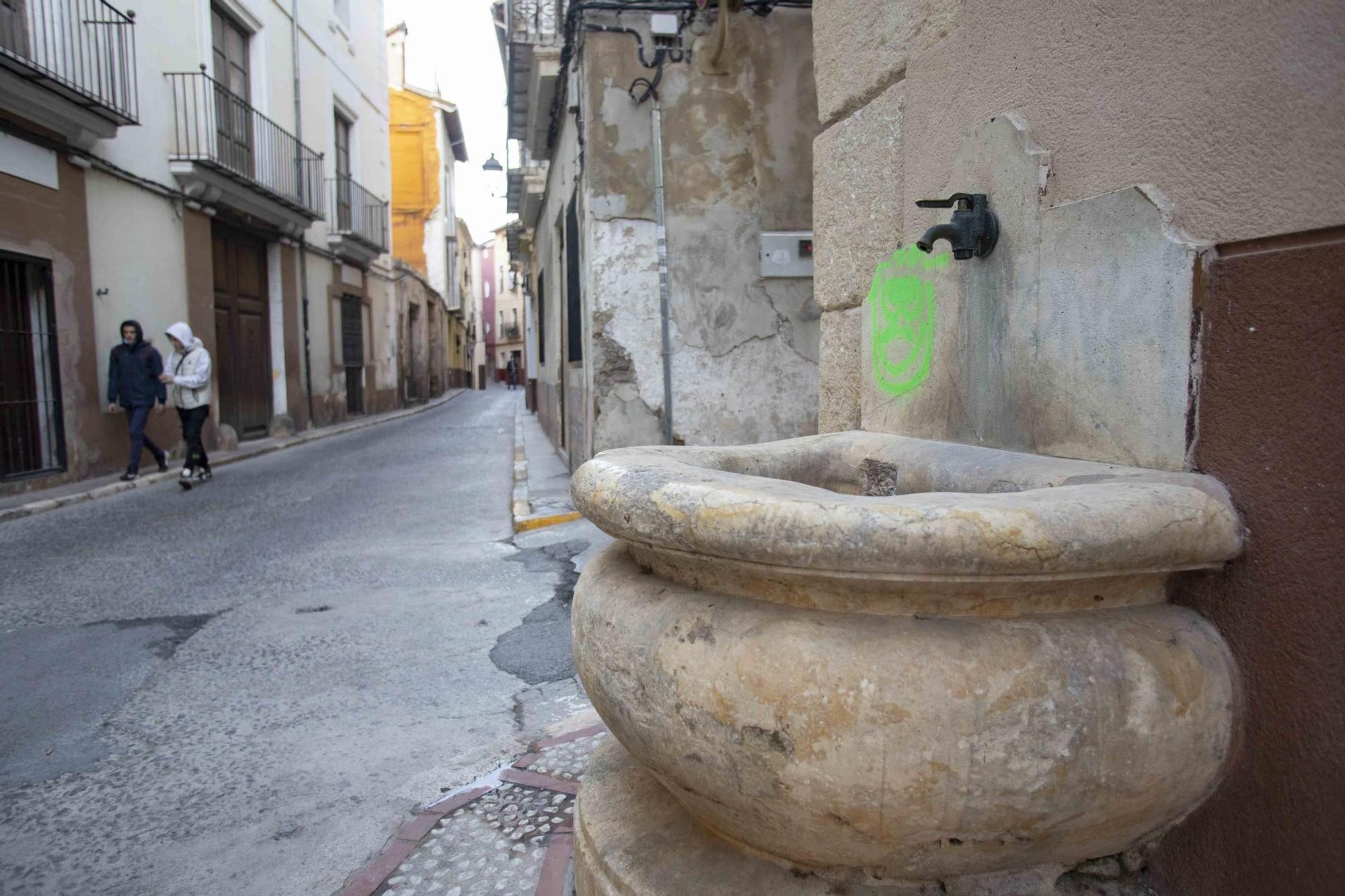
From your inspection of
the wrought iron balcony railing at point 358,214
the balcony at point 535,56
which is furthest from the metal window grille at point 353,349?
the balcony at point 535,56

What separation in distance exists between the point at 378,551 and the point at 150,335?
624 centimetres

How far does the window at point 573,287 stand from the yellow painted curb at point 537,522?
1723mm

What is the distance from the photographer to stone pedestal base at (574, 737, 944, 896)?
1281mm

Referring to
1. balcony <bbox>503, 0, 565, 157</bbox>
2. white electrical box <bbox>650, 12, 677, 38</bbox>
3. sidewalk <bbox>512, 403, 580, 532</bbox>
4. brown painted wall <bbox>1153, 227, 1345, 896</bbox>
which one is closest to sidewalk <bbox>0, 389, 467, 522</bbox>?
sidewalk <bbox>512, 403, 580, 532</bbox>

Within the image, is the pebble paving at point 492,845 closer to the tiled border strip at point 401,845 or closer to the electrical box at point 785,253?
the tiled border strip at point 401,845

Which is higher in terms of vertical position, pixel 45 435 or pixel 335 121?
pixel 335 121

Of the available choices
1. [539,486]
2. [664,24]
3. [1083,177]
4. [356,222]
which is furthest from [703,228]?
[356,222]

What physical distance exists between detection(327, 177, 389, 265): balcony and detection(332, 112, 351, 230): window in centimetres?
1

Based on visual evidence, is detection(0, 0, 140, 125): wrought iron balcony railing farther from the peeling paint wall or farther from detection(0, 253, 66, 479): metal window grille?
the peeling paint wall

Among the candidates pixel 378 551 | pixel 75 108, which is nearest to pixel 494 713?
pixel 378 551

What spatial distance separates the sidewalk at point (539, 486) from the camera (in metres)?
5.75

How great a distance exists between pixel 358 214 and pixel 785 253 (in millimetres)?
12800

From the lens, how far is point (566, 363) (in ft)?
28.5

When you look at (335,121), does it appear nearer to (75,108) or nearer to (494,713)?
(75,108)
